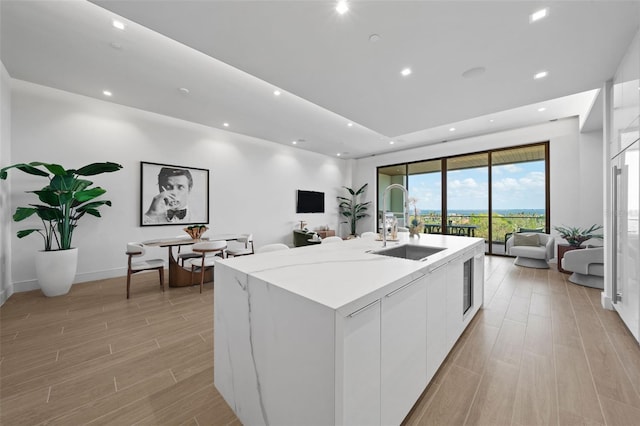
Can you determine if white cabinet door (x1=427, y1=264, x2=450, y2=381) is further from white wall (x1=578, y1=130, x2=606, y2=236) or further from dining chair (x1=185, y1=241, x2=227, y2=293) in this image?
white wall (x1=578, y1=130, x2=606, y2=236)

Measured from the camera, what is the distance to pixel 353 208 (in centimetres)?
832

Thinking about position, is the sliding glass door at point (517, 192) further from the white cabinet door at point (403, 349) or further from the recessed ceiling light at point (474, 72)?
the white cabinet door at point (403, 349)

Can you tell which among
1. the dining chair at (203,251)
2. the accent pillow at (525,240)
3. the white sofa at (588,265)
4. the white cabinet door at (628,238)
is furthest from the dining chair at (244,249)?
the accent pillow at (525,240)

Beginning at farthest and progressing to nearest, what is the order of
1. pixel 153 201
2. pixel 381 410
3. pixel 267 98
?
1. pixel 153 201
2. pixel 267 98
3. pixel 381 410

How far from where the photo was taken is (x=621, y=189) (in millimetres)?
2350

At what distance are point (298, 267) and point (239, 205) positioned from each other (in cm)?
471

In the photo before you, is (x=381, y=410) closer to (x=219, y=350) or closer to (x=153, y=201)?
(x=219, y=350)

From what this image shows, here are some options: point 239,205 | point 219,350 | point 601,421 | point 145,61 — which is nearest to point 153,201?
point 239,205

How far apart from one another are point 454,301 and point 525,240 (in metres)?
4.30

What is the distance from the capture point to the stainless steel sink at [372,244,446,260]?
2142 millimetres

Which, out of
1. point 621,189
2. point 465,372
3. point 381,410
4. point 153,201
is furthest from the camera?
point 153,201

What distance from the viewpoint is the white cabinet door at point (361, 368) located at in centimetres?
84

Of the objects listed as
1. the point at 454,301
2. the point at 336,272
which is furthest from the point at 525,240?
Result: the point at 336,272

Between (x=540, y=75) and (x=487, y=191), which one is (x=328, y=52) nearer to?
(x=540, y=75)
